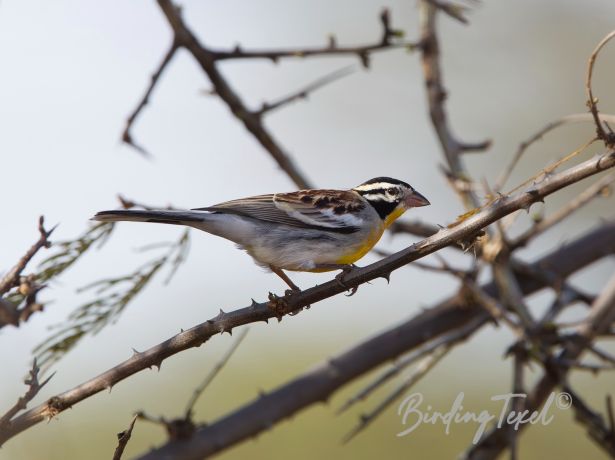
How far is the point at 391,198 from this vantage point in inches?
215

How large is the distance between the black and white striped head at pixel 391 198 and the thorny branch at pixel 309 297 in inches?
77.3

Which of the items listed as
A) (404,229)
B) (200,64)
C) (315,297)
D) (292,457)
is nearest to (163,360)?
(315,297)

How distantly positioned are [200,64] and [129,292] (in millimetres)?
A: 1944

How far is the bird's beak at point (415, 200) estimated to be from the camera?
543cm

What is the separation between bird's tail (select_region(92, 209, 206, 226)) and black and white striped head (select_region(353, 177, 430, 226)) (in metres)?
1.30

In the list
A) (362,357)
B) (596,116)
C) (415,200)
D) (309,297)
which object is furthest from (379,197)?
(596,116)

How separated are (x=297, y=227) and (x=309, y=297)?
1645 millimetres

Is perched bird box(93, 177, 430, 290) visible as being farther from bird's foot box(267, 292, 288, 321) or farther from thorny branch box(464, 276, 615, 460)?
thorny branch box(464, 276, 615, 460)

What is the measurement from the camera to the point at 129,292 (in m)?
3.67

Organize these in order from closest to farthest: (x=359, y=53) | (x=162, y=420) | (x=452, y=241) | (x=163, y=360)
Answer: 1. (x=452, y=241)
2. (x=163, y=360)
3. (x=162, y=420)
4. (x=359, y=53)

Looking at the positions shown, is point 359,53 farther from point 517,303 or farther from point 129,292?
point 129,292

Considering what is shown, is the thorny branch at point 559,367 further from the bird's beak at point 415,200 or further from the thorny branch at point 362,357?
the bird's beak at point 415,200

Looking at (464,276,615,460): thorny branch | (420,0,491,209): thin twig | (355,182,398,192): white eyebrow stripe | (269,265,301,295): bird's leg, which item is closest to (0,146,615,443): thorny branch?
(269,265,301,295): bird's leg

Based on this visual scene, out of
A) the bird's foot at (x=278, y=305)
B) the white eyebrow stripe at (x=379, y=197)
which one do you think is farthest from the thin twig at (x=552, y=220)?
the bird's foot at (x=278, y=305)
